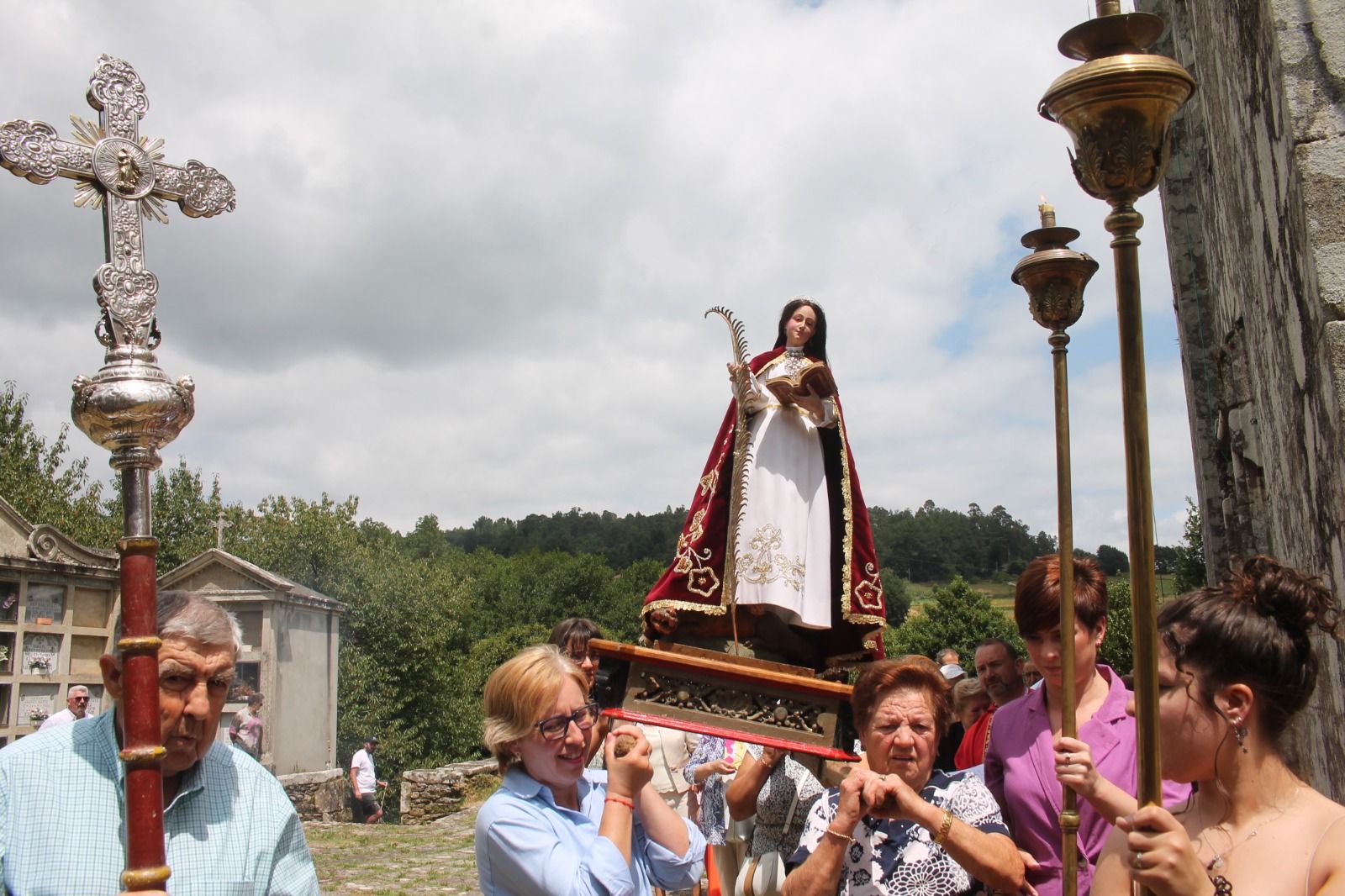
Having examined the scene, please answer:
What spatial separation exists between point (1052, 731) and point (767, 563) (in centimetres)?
143

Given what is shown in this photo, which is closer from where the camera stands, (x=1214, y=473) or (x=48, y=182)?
(x=48, y=182)

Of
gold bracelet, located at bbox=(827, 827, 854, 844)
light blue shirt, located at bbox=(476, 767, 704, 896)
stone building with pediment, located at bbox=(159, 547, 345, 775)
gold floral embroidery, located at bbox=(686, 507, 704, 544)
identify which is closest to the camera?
light blue shirt, located at bbox=(476, 767, 704, 896)

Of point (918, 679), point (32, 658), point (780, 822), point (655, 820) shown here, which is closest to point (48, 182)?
point (655, 820)

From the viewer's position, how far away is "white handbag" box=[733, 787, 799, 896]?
394 centimetres

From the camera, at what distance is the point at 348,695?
99.9 ft

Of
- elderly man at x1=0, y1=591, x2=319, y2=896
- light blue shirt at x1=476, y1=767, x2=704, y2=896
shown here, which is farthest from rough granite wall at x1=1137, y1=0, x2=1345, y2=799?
elderly man at x1=0, y1=591, x2=319, y2=896

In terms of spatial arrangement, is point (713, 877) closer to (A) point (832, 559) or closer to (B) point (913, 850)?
(A) point (832, 559)

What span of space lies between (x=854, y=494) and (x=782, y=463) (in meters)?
0.36

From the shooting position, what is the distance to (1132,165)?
192 cm

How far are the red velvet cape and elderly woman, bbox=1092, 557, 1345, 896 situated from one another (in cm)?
237

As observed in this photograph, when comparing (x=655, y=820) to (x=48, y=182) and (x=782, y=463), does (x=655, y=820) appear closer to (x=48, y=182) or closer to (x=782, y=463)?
(x=782, y=463)

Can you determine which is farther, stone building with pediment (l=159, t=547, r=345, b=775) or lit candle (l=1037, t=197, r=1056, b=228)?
stone building with pediment (l=159, t=547, r=345, b=775)

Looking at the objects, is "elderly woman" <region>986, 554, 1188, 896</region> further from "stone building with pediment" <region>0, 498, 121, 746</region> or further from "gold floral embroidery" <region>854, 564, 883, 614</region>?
"stone building with pediment" <region>0, 498, 121, 746</region>

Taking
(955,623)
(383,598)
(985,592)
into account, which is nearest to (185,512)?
(383,598)
